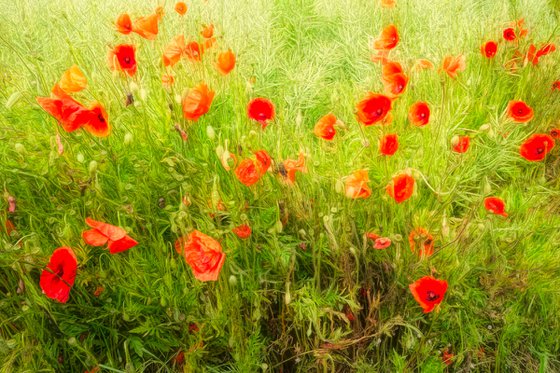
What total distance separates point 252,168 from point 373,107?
394 mm

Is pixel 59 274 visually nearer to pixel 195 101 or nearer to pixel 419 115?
pixel 195 101

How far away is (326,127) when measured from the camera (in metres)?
1.53

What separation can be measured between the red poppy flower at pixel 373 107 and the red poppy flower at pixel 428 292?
1.47 ft

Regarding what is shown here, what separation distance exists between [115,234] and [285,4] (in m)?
2.22

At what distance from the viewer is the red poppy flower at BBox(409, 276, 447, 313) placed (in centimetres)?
118

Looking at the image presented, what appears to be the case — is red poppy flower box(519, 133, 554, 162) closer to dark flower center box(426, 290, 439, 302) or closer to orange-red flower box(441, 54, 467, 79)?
orange-red flower box(441, 54, 467, 79)

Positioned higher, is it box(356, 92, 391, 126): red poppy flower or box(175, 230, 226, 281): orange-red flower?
box(356, 92, 391, 126): red poppy flower

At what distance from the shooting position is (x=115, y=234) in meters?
1.10

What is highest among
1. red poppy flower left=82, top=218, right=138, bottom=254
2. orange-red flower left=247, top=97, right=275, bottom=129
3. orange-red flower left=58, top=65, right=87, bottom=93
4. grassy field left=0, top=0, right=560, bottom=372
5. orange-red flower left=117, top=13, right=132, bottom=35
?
orange-red flower left=117, top=13, right=132, bottom=35

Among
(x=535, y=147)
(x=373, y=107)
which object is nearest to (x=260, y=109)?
(x=373, y=107)

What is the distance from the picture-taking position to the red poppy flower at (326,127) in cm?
152

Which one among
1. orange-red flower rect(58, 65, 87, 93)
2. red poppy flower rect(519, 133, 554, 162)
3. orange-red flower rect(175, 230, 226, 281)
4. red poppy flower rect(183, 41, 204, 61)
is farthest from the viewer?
red poppy flower rect(183, 41, 204, 61)

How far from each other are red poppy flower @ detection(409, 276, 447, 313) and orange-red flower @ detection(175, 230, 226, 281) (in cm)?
46

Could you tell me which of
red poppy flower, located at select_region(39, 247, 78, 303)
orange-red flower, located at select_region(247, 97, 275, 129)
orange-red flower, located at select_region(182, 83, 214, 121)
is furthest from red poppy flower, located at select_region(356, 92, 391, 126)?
red poppy flower, located at select_region(39, 247, 78, 303)
